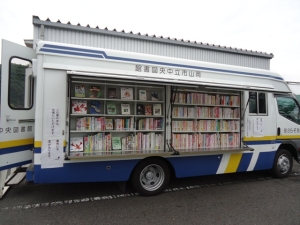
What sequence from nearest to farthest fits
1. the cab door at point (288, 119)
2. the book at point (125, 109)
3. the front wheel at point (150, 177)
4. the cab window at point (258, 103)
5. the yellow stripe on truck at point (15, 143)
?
the yellow stripe on truck at point (15, 143) → the front wheel at point (150, 177) → the book at point (125, 109) → the cab window at point (258, 103) → the cab door at point (288, 119)

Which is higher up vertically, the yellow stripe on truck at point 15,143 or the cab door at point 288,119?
the cab door at point 288,119

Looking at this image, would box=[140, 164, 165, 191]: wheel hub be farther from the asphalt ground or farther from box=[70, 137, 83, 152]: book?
box=[70, 137, 83, 152]: book

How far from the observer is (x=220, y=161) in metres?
4.80

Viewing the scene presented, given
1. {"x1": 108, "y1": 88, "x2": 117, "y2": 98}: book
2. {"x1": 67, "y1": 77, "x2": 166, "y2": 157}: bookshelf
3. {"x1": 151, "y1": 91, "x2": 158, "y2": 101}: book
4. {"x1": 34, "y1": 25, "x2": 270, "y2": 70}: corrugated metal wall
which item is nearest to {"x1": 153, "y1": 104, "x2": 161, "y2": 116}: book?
{"x1": 67, "y1": 77, "x2": 166, "y2": 157}: bookshelf

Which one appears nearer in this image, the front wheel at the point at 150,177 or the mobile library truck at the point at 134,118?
the mobile library truck at the point at 134,118

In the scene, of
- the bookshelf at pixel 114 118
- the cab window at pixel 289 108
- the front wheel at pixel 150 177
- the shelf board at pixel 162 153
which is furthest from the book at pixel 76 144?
the cab window at pixel 289 108

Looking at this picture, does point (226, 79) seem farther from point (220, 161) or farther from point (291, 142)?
point (291, 142)

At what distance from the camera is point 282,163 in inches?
224

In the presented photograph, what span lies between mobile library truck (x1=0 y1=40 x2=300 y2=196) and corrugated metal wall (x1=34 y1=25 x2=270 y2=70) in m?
3.24

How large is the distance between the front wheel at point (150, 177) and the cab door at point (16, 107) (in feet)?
6.41

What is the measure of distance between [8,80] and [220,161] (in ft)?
14.2

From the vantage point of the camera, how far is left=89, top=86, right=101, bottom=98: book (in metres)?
4.18

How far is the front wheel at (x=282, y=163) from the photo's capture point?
219 inches

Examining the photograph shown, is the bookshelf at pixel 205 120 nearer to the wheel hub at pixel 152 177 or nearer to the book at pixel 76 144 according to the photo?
the wheel hub at pixel 152 177
